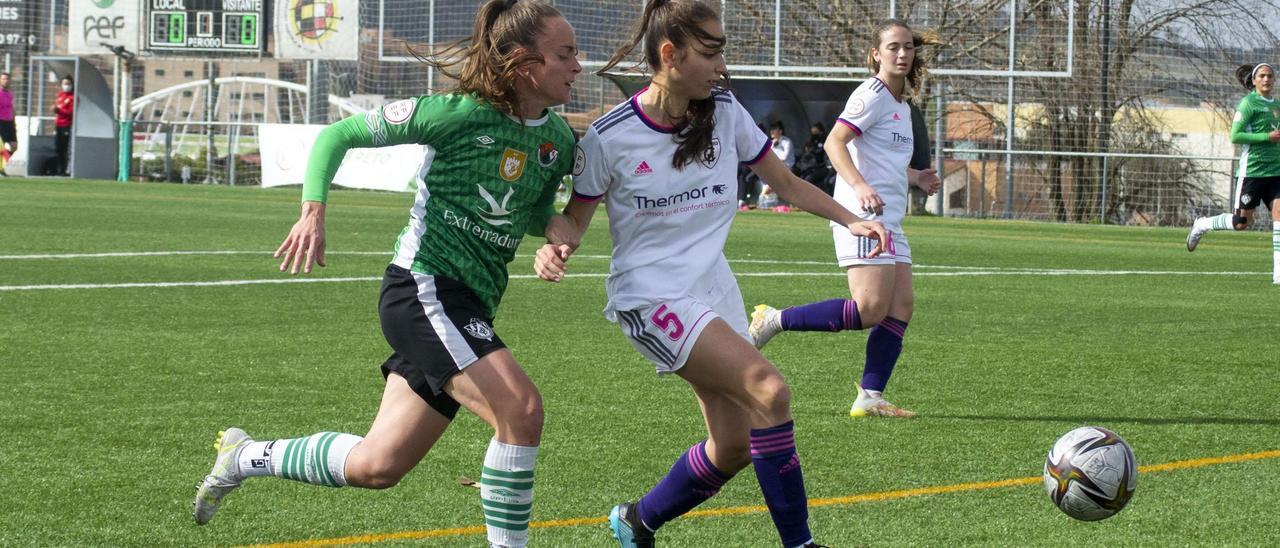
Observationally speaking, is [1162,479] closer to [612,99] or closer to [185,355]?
[185,355]

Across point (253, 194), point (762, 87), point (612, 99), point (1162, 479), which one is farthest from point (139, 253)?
point (612, 99)

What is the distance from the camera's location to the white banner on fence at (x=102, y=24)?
38.4 meters

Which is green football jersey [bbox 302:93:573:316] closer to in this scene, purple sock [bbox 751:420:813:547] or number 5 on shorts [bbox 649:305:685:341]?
number 5 on shorts [bbox 649:305:685:341]

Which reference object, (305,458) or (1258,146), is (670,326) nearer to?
(305,458)

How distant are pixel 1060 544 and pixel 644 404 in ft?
8.82

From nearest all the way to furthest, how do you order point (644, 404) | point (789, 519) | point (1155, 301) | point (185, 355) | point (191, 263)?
1. point (789, 519)
2. point (644, 404)
3. point (185, 355)
4. point (1155, 301)
5. point (191, 263)

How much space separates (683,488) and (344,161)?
2688 cm

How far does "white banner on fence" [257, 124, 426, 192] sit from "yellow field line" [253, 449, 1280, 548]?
83.1ft

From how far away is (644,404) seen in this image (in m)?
7.09

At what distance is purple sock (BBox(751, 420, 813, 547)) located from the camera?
166 inches

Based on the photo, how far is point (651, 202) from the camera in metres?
4.45

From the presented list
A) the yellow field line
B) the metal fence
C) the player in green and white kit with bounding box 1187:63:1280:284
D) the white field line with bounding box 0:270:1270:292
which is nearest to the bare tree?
the metal fence

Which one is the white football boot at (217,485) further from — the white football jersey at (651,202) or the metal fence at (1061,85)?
the metal fence at (1061,85)

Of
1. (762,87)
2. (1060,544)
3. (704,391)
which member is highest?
(762,87)
